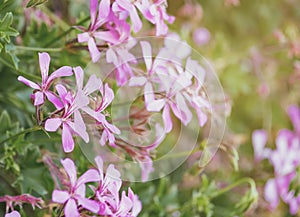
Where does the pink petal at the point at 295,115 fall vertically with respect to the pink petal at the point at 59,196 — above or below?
below

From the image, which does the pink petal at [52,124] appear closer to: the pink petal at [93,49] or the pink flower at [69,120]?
the pink flower at [69,120]

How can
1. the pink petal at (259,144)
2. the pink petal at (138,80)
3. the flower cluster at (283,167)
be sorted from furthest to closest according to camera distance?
the pink petal at (259,144)
the flower cluster at (283,167)
the pink petal at (138,80)

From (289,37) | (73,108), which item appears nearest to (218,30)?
(289,37)

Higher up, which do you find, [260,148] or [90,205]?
[90,205]

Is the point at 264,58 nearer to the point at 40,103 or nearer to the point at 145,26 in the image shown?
the point at 145,26

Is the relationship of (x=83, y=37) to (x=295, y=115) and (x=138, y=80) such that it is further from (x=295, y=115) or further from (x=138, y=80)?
(x=295, y=115)

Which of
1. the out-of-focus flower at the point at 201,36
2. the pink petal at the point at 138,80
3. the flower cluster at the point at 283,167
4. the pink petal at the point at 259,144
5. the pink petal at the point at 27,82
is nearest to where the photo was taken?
the pink petal at the point at 27,82

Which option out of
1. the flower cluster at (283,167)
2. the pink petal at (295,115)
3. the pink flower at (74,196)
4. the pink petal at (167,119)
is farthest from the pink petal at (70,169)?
the pink petal at (295,115)

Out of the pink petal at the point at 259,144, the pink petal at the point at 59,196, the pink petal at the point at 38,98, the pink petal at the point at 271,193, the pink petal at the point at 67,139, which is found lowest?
the pink petal at the point at 259,144

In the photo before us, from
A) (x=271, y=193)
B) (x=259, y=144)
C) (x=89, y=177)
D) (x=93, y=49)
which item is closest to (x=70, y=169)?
(x=89, y=177)
